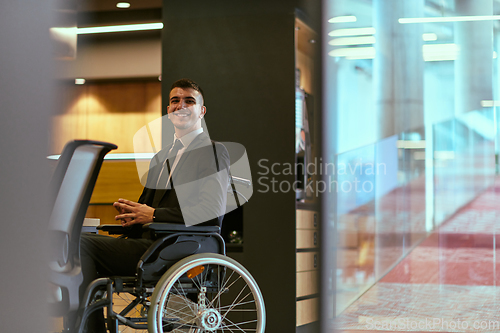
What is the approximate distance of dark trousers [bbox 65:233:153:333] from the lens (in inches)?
69.6

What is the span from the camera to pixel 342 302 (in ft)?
11.1

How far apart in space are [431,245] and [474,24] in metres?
A: 1.41

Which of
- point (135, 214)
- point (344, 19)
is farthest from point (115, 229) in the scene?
point (344, 19)

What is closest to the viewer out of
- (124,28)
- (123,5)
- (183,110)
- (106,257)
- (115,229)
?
(106,257)

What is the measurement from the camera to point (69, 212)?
4.89 feet

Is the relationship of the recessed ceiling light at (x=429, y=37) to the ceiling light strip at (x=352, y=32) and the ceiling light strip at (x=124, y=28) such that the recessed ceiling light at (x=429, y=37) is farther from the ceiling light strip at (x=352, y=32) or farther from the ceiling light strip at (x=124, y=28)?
the ceiling light strip at (x=124, y=28)

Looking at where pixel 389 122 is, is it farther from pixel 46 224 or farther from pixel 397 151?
pixel 46 224

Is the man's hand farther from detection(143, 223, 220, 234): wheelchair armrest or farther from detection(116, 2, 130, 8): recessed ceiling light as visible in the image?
detection(116, 2, 130, 8): recessed ceiling light

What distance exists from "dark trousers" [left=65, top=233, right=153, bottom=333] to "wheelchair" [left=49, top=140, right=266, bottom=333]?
5 cm

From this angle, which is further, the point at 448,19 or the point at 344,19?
the point at 344,19

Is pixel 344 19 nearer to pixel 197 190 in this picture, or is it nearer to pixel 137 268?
pixel 197 190

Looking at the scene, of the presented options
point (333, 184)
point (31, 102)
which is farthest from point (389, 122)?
point (31, 102)

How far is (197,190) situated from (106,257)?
405 millimetres

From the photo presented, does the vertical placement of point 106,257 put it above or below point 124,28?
below
